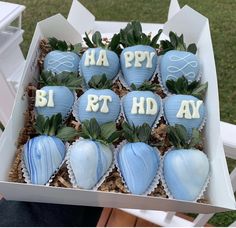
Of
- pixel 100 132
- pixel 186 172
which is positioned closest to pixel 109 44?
pixel 100 132

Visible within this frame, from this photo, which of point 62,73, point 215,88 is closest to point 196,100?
point 215,88

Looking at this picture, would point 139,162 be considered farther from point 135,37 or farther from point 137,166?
point 135,37

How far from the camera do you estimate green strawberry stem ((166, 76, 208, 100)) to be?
0.93m

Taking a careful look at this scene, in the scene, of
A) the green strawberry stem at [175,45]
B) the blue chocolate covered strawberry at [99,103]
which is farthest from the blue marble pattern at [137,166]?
the green strawberry stem at [175,45]

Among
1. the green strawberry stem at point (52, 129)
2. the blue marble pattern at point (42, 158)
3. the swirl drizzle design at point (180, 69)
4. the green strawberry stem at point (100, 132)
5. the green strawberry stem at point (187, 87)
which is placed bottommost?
the blue marble pattern at point (42, 158)

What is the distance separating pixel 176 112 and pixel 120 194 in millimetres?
264

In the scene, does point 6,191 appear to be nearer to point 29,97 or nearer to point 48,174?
point 48,174

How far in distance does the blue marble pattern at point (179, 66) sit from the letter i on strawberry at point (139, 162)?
0.19 meters

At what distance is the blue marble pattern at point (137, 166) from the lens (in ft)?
2.58

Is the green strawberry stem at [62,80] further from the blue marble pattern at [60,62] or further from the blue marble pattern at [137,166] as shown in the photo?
the blue marble pattern at [137,166]

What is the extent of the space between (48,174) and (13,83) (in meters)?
0.38

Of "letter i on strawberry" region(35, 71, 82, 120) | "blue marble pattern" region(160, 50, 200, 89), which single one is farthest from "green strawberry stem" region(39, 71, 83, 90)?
"blue marble pattern" region(160, 50, 200, 89)

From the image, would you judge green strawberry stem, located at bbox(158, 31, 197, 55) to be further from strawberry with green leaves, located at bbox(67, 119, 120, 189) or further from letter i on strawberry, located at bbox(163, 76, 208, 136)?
strawberry with green leaves, located at bbox(67, 119, 120, 189)

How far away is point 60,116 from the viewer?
0.85 meters
